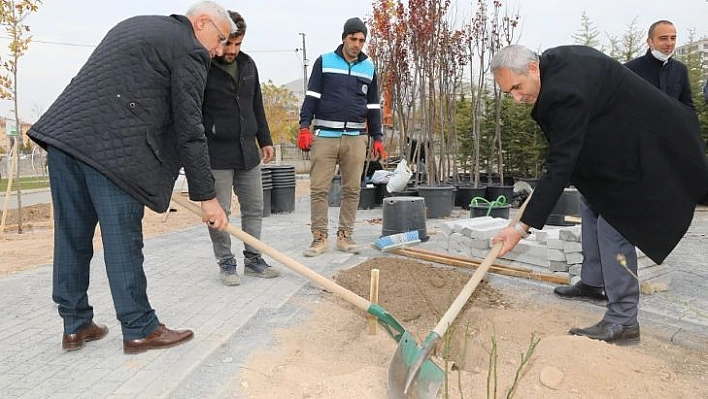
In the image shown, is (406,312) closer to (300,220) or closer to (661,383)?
(661,383)

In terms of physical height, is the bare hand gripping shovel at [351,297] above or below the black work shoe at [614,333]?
above

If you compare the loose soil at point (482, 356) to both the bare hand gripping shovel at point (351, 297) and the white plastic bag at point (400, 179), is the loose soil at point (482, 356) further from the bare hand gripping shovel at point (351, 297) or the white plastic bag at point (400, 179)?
the white plastic bag at point (400, 179)

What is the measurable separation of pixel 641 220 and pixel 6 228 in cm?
859

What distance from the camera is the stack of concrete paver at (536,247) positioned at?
396cm

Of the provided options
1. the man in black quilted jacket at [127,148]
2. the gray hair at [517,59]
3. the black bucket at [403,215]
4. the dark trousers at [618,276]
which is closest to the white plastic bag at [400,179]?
the black bucket at [403,215]

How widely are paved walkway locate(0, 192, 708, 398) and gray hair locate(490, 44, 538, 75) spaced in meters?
1.38

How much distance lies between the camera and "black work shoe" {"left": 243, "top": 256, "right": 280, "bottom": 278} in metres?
4.09

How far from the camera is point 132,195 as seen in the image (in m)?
2.41

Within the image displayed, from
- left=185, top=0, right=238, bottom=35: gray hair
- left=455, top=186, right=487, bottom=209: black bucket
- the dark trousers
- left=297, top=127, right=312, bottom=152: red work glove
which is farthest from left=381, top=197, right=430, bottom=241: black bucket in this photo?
left=455, top=186, right=487, bottom=209: black bucket

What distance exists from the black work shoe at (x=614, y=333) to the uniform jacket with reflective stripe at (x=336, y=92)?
2785mm

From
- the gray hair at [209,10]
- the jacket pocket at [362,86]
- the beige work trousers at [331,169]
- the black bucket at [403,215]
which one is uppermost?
the gray hair at [209,10]

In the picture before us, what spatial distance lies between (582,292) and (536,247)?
752 millimetres

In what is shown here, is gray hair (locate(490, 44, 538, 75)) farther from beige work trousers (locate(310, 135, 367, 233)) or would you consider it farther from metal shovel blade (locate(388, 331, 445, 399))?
beige work trousers (locate(310, 135, 367, 233))

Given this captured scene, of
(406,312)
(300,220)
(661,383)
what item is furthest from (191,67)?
(300,220)
